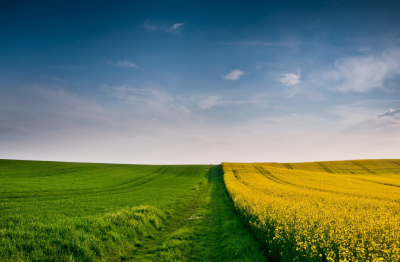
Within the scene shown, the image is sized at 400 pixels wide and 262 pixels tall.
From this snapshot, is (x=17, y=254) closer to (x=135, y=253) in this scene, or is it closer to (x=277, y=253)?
(x=135, y=253)

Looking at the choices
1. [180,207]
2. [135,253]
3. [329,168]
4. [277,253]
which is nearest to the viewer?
[277,253]

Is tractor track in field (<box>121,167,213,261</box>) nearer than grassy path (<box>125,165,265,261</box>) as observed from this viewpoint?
No

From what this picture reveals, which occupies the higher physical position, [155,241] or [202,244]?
[202,244]

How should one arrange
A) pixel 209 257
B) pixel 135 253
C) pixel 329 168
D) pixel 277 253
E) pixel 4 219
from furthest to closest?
1. pixel 329 168
2. pixel 4 219
3. pixel 135 253
4. pixel 209 257
5. pixel 277 253

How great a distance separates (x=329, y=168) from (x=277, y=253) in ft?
226

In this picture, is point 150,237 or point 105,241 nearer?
point 105,241

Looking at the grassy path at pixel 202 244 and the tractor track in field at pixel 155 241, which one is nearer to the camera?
the grassy path at pixel 202 244

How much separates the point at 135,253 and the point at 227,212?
927 centimetres

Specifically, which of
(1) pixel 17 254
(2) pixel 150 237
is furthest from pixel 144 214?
(1) pixel 17 254

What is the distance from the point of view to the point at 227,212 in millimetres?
17281

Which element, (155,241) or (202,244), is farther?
(155,241)

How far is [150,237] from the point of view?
38.6 ft

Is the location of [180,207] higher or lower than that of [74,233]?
lower

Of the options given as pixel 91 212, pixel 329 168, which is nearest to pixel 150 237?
pixel 91 212
